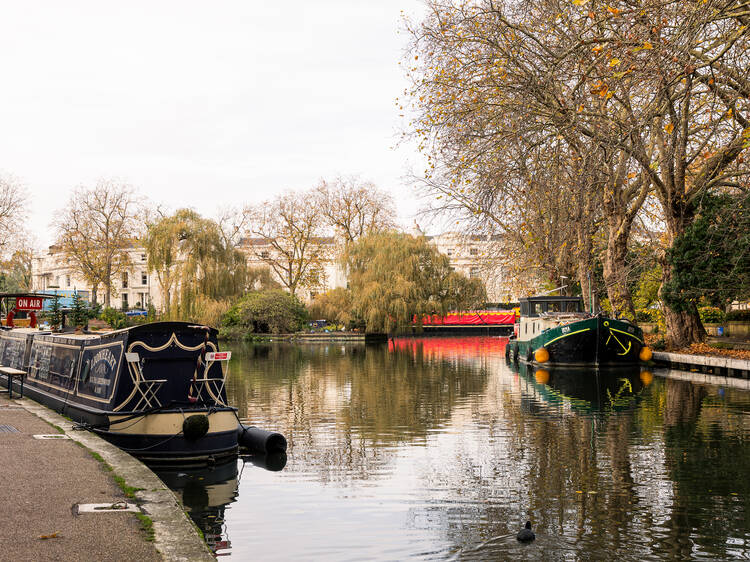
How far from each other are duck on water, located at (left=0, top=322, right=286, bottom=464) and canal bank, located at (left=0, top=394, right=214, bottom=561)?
1336 millimetres

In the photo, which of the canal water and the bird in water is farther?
the canal water

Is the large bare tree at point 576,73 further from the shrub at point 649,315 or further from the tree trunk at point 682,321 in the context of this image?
the shrub at point 649,315

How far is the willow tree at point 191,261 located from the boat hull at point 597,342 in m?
31.9

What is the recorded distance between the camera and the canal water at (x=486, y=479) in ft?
27.8

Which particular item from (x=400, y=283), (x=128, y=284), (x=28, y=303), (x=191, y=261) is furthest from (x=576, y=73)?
(x=128, y=284)

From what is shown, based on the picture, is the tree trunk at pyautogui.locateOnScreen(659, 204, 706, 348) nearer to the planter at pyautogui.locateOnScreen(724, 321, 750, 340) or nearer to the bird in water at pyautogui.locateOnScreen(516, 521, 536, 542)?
the planter at pyautogui.locateOnScreen(724, 321, 750, 340)

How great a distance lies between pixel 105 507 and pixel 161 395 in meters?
6.12

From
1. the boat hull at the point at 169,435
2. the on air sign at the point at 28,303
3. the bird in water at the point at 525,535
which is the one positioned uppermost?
the on air sign at the point at 28,303

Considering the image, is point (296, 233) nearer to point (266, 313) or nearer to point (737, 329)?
point (266, 313)

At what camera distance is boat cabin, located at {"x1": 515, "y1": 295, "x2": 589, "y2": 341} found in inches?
1394

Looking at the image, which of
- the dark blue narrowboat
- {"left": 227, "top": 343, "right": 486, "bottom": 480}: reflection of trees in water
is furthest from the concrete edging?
the dark blue narrowboat

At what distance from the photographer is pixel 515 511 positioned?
31.7ft

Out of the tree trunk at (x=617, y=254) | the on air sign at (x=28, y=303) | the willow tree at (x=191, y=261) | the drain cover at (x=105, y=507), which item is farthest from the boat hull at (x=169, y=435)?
the willow tree at (x=191, y=261)

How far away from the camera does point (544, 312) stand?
37.4 meters
